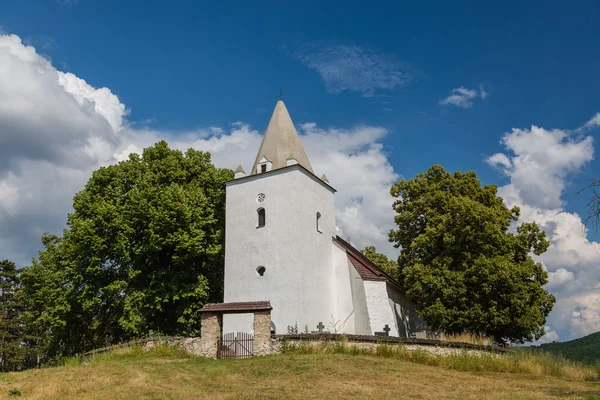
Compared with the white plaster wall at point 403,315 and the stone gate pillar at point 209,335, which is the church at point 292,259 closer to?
the white plaster wall at point 403,315

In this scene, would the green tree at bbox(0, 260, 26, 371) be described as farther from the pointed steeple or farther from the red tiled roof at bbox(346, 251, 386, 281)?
the red tiled roof at bbox(346, 251, 386, 281)

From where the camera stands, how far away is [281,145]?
2975 centimetres

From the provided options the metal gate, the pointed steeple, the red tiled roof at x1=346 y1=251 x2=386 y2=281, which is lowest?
the metal gate

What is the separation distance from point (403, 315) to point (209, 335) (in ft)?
54.6

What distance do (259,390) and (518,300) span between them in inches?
629

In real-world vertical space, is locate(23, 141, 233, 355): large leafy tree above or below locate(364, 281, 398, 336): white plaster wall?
above

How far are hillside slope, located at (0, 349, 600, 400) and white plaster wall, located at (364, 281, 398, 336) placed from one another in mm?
8415

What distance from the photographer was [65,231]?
98.1 feet

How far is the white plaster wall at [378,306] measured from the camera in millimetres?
26125


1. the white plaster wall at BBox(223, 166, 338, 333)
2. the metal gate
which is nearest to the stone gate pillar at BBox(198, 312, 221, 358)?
the metal gate

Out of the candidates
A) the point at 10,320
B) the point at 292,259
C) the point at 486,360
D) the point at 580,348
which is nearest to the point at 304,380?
the point at 486,360

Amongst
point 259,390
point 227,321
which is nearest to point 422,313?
point 227,321

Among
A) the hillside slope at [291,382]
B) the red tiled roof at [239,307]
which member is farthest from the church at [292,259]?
the hillside slope at [291,382]

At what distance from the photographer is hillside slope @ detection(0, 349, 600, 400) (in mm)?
12070
